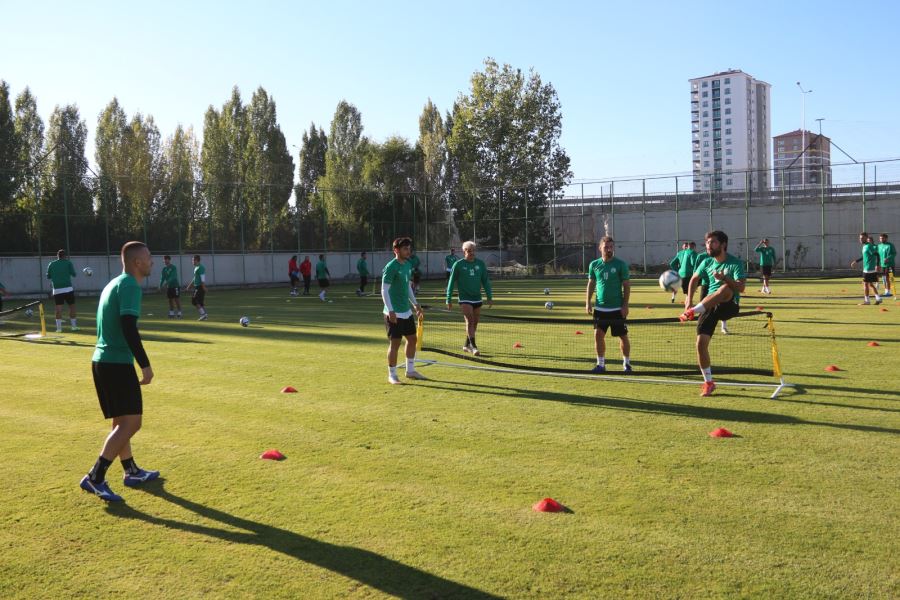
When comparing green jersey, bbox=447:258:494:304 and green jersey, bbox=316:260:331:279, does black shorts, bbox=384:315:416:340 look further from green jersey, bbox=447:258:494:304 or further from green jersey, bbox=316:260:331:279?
green jersey, bbox=316:260:331:279

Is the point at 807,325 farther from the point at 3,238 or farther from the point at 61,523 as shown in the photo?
the point at 3,238

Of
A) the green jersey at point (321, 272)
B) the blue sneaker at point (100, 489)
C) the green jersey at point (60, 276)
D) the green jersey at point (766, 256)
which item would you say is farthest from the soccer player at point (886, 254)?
the blue sneaker at point (100, 489)

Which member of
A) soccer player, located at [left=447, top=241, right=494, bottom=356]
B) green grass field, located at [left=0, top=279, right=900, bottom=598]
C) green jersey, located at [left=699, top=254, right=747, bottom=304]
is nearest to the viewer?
green grass field, located at [left=0, top=279, right=900, bottom=598]

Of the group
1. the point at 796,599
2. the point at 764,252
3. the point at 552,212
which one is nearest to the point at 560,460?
the point at 796,599

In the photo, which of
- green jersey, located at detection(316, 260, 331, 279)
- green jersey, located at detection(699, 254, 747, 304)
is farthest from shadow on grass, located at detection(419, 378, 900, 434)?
green jersey, located at detection(316, 260, 331, 279)

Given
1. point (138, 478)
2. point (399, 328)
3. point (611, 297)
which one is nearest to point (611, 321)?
point (611, 297)

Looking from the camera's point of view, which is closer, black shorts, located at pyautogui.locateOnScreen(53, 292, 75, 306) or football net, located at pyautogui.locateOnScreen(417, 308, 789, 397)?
football net, located at pyautogui.locateOnScreen(417, 308, 789, 397)

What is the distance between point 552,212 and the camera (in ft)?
185

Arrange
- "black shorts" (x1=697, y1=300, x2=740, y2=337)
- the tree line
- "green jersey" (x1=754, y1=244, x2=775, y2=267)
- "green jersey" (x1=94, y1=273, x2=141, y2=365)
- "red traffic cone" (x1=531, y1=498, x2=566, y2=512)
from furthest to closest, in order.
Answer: the tree line
"green jersey" (x1=754, y1=244, x2=775, y2=267)
"black shorts" (x1=697, y1=300, x2=740, y2=337)
"green jersey" (x1=94, y1=273, x2=141, y2=365)
"red traffic cone" (x1=531, y1=498, x2=566, y2=512)

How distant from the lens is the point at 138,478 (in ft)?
22.3

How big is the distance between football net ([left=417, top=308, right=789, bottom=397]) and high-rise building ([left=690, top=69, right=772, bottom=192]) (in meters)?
186

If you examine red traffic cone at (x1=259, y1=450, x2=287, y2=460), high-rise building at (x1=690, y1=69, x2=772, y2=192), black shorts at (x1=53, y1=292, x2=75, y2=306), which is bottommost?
red traffic cone at (x1=259, y1=450, x2=287, y2=460)

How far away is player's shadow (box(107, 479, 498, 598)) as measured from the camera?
4613 mm

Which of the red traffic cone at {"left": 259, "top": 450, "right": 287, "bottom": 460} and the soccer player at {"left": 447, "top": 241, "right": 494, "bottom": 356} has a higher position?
the soccer player at {"left": 447, "top": 241, "right": 494, "bottom": 356}
